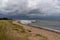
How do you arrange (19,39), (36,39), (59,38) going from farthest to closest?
(59,38), (36,39), (19,39)

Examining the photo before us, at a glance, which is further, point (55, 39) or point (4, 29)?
point (55, 39)

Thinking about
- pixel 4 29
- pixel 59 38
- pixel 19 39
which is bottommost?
pixel 59 38

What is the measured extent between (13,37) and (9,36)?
254mm

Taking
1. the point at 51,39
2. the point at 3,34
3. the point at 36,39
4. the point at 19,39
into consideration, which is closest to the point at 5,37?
the point at 3,34

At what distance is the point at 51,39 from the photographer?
15.4 metres

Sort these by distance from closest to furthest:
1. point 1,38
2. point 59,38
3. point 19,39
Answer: point 1,38
point 19,39
point 59,38

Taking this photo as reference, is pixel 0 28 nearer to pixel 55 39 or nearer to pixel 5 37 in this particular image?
pixel 5 37

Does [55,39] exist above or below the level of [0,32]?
below

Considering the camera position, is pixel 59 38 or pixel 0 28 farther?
pixel 59 38

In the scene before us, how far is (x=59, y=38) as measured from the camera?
1603cm

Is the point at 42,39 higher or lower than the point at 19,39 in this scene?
lower

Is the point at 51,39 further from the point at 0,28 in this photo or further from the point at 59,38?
the point at 0,28

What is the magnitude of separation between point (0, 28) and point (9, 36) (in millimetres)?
680

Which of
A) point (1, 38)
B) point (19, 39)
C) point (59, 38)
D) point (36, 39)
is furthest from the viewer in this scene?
point (59, 38)
